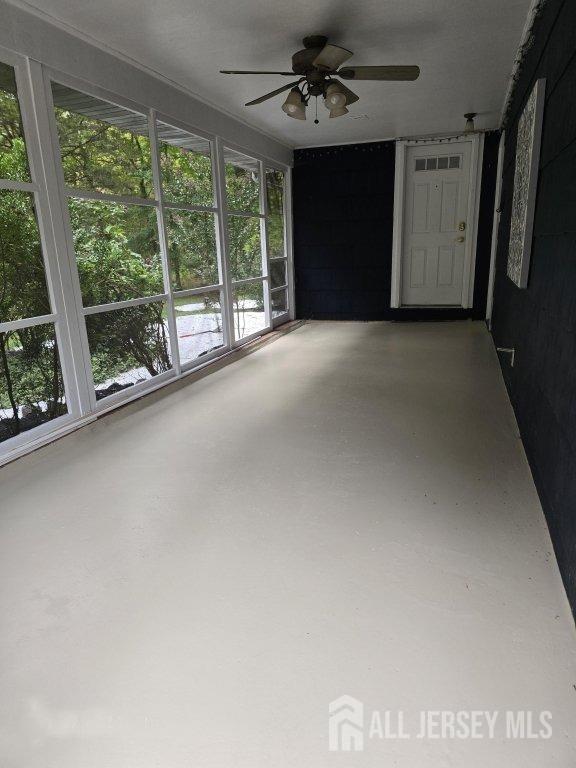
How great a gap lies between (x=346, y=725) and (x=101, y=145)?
4.01 metres

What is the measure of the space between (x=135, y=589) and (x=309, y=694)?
75cm

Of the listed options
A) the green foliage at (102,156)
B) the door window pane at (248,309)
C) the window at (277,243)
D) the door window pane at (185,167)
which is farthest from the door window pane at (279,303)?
the green foliage at (102,156)

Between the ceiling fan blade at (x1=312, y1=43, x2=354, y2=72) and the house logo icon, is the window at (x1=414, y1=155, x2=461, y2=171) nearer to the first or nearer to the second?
the ceiling fan blade at (x1=312, y1=43, x2=354, y2=72)

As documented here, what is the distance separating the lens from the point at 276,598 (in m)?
1.61

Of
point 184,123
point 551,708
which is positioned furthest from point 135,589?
point 184,123

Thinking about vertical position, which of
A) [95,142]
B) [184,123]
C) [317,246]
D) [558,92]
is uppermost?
[184,123]

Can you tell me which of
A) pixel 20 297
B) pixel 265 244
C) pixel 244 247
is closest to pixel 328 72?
pixel 20 297

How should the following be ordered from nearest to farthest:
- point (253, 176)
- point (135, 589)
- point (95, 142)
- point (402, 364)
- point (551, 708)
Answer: point (551, 708) < point (135, 589) < point (95, 142) < point (402, 364) < point (253, 176)

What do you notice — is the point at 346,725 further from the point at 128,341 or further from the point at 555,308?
the point at 128,341

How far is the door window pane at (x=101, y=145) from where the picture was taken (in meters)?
3.22

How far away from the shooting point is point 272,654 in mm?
1394

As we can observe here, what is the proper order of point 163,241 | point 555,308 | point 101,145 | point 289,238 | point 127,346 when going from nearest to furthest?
point 555,308, point 101,145, point 127,346, point 163,241, point 289,238

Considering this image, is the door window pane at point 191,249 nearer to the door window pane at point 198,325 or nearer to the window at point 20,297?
the door window pane at point 198,325

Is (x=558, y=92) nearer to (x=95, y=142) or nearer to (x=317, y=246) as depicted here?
(x=95, y=142)
